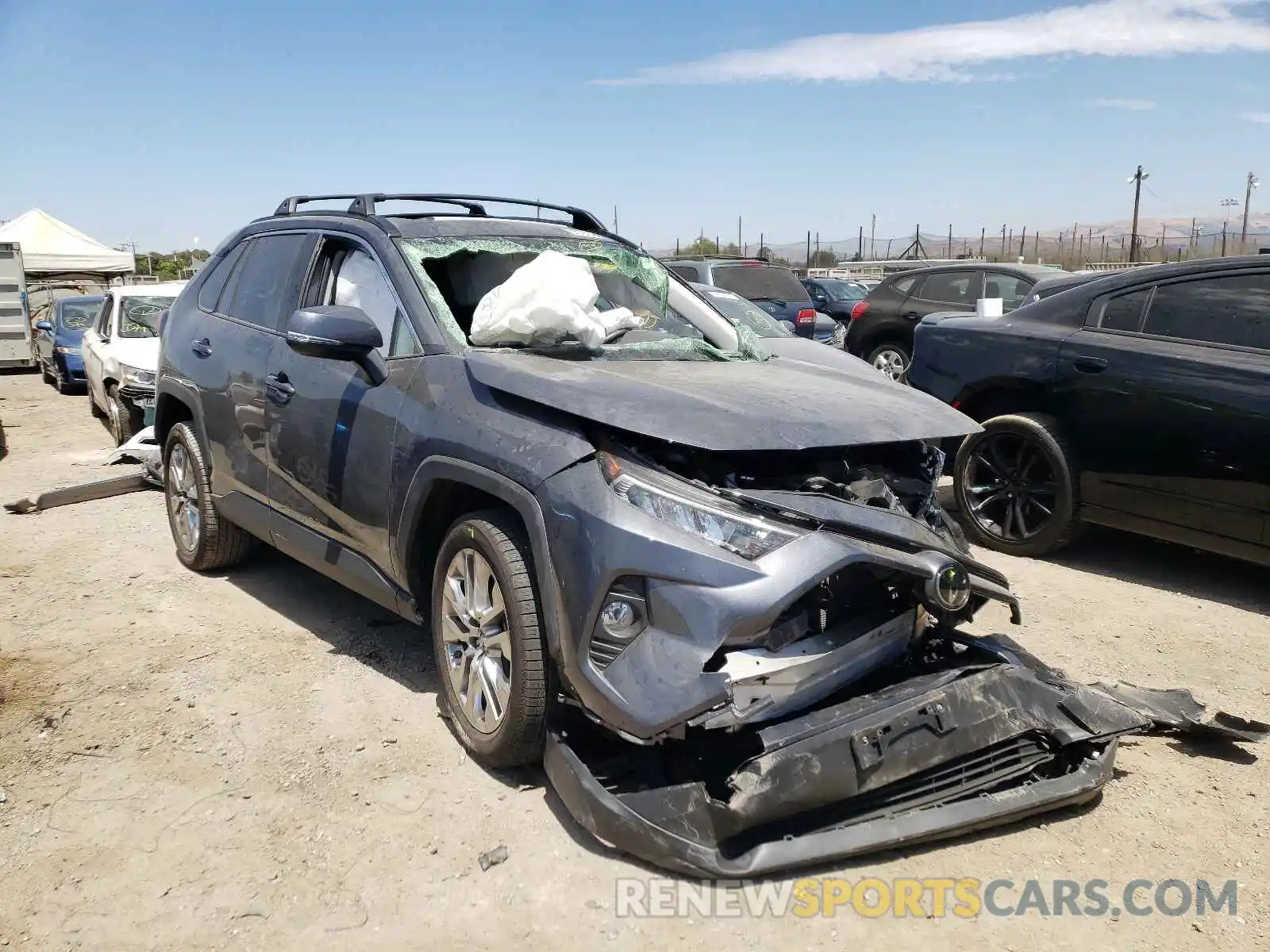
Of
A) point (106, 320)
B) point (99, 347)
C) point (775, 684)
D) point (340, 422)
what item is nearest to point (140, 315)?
point (99, 347)

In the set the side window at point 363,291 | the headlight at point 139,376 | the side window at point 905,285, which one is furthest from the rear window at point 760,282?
the side window at point 363,291

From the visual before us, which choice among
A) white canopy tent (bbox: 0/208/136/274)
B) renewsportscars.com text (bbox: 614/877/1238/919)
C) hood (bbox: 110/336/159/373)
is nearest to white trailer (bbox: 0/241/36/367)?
white canopy tent (bbox: 0/208/136/274)

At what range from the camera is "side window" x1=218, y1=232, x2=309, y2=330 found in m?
4.69

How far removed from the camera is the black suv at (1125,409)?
16.4 ft

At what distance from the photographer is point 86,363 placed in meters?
12.1

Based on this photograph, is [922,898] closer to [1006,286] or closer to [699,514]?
[699,514]

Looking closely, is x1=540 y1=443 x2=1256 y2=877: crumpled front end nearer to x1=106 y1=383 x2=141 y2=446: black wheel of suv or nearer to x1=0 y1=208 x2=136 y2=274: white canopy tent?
x1=106 y1=383 x2=141 y2=446: black wheel of suv

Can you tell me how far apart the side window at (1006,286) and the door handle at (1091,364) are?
6.08 meters

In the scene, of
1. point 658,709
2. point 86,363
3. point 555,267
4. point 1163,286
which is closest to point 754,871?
point 658,709

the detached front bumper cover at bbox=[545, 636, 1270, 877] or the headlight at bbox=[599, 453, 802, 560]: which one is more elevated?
the headlight at bbox=[599, 453, 802, 560]

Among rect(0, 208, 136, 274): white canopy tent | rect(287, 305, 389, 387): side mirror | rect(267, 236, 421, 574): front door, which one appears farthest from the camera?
rect(0, 208, 136, 274): white canopy tent

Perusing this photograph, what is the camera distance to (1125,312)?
572 centimetres

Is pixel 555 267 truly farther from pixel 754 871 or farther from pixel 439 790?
pixel 754 871

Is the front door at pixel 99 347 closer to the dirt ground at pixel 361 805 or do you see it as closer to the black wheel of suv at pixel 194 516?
the black wheel of suv at pixel 194 516
